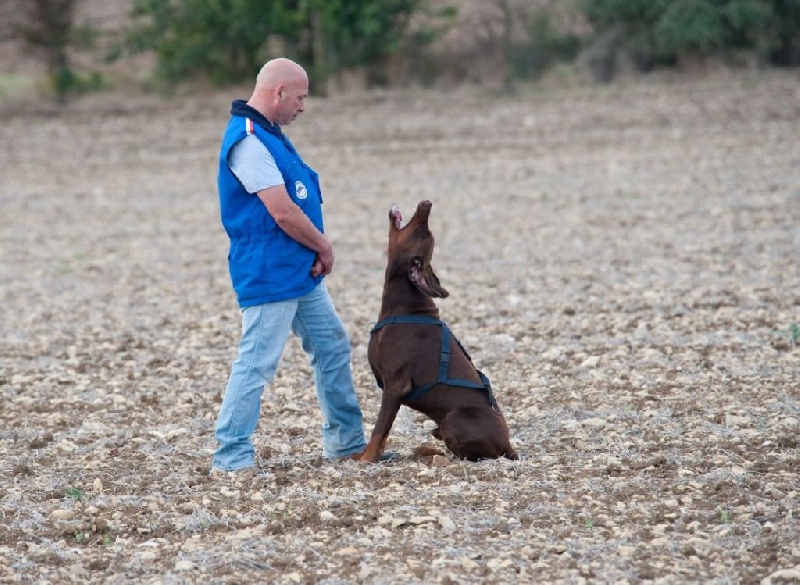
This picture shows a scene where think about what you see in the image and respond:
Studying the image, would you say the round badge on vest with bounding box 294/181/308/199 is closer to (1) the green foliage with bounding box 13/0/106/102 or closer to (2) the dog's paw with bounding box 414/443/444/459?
(2) the dog's paw with bounding box 414/443/444/459

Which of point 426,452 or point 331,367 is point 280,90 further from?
point 426,452

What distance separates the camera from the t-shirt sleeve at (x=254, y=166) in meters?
6.21

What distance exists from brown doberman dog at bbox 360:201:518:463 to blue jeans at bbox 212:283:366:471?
288mm

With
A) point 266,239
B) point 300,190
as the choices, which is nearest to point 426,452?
point 266,239

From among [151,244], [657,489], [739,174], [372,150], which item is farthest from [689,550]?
[372,150]

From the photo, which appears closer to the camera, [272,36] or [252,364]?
[252,364]

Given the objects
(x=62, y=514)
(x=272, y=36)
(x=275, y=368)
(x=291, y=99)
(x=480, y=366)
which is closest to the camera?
(x=62, y=514)

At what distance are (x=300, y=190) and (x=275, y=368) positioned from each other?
0.98m

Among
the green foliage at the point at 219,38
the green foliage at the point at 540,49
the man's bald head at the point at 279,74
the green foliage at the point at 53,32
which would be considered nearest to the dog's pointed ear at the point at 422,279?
the man's bald head at the point at 279,74

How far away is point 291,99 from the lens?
250 inches

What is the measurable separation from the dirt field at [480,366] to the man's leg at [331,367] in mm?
179

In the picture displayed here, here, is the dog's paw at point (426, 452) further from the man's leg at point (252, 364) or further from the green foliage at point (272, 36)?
the green foliage at point (272, 36)

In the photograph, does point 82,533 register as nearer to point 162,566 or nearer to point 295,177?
point 162,566

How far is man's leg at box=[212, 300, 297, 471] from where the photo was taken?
6426mm
